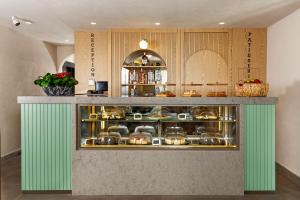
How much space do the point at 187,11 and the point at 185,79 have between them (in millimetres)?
1886

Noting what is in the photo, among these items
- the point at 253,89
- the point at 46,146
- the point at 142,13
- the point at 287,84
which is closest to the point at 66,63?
the point at 142,13

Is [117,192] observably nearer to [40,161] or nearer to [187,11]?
[40,161]

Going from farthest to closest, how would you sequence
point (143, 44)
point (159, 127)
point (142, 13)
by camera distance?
point (143, 44) < point (142, 13) < point (159, 127)

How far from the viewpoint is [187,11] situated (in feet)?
17.2

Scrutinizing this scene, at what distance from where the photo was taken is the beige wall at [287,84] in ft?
16.2

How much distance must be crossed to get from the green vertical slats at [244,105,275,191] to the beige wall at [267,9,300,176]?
3.76ft

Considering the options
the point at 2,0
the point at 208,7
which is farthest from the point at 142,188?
the point at 2,0

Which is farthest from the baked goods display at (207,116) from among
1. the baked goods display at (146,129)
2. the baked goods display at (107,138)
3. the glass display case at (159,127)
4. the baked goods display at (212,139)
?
the baked goods display at (107,138)

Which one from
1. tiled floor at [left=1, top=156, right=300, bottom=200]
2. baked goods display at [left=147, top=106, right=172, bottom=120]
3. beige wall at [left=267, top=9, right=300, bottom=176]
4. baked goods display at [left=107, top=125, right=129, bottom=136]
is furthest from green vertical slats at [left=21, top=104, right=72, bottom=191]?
beige wall at [left=267, top=9, right=300, bottom=176]

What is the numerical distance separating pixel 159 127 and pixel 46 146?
1.54 metres

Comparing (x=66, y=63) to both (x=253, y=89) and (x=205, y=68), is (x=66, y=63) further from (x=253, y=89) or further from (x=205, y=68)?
(x=253, y=89)

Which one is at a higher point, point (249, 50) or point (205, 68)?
point (249, 50)

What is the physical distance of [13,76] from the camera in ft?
22.4

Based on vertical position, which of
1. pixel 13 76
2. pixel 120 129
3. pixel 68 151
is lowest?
pixel 68 151
